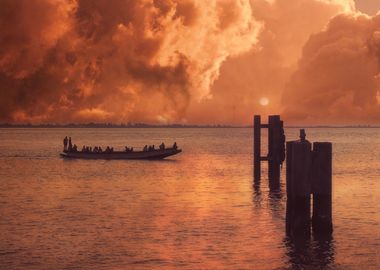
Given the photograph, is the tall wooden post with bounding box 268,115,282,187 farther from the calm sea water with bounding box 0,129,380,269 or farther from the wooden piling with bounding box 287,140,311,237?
the wooden piling with bounding box 287,140,311,237

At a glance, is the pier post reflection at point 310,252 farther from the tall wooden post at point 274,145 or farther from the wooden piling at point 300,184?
the tall wooden post at point 274,145

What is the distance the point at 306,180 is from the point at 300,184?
0.25m

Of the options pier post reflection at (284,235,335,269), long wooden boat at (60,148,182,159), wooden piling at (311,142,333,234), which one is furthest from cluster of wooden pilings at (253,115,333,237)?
long wooden boat at (60,148,182,159)

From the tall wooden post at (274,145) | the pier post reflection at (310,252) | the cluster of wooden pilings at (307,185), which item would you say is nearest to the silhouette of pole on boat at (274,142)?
the tall wooden post at (274,145)

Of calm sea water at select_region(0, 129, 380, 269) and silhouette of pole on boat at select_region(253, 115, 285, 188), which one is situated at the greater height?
silhouette of pole on boat at select_region(253, 115, 285, 188)

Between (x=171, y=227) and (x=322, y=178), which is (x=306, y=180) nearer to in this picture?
(x=322, y=178)

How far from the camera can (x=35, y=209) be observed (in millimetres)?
36094

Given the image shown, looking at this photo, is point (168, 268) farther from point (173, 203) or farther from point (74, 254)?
point (173, 203)

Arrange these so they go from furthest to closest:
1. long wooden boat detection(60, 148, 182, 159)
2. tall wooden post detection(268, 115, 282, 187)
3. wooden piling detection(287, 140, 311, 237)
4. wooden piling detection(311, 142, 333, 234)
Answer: long wooden boat detection(60, 148, 182, 159), tall wooden post detection(268, 115, 282, 187), wooden piling detection(311, 142, 333, 234), wooden piling detection(287, 140, 311, 237)

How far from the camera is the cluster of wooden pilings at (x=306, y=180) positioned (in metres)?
21.2

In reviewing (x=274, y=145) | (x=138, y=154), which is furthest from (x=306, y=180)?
(x=138, y=154)

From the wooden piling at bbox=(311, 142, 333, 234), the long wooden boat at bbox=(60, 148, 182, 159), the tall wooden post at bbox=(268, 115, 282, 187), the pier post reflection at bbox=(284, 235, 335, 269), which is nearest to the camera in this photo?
the wooden piling at bbox=(311, 142, 333, 234)

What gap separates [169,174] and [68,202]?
24.6 m

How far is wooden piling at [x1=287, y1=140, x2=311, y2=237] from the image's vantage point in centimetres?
2114
